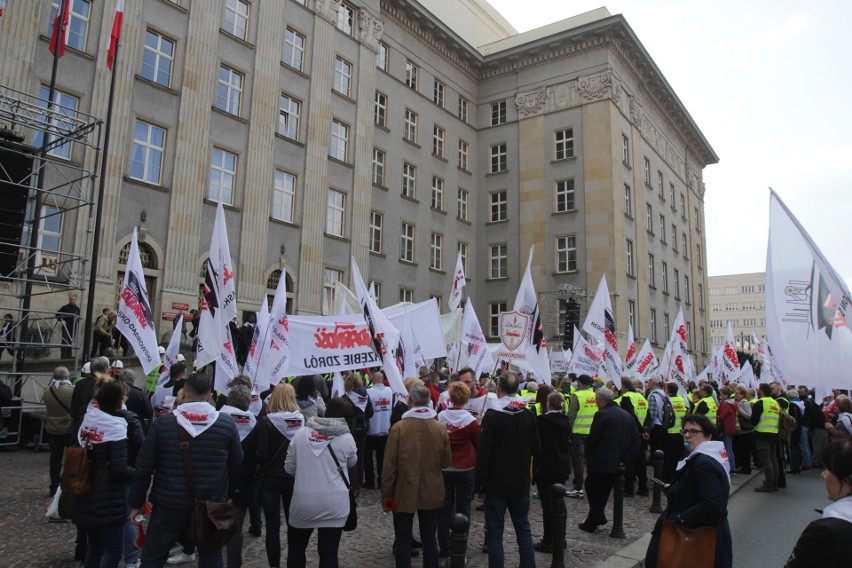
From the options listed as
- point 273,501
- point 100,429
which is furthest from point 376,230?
point 100,429

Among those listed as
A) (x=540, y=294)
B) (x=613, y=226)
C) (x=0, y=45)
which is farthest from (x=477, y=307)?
(x=0, y=45)

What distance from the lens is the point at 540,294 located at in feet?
114

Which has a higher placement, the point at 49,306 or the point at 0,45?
the point at 0,45

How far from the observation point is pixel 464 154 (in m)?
37.6

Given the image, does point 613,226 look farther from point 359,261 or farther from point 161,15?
point 161,15

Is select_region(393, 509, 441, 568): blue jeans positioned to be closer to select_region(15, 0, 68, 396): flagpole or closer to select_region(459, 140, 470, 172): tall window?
select_region(15, 0, 68, 396): flagpole

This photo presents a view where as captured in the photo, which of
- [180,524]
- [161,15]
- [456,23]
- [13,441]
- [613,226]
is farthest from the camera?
[456,23]

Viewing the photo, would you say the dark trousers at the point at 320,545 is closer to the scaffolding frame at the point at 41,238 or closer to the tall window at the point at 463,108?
the scaffolding frame at the point at 41,238

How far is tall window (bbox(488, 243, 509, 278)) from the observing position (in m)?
36.7

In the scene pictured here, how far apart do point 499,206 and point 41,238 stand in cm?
2574

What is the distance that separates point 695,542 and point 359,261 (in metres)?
23.7

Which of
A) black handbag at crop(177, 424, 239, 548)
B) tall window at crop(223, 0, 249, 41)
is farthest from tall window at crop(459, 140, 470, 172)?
black handbag at crop(177, 424, 239, 548)

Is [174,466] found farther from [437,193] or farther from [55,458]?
[437,193]

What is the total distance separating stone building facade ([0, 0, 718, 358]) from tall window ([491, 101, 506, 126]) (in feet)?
A: 0.67
